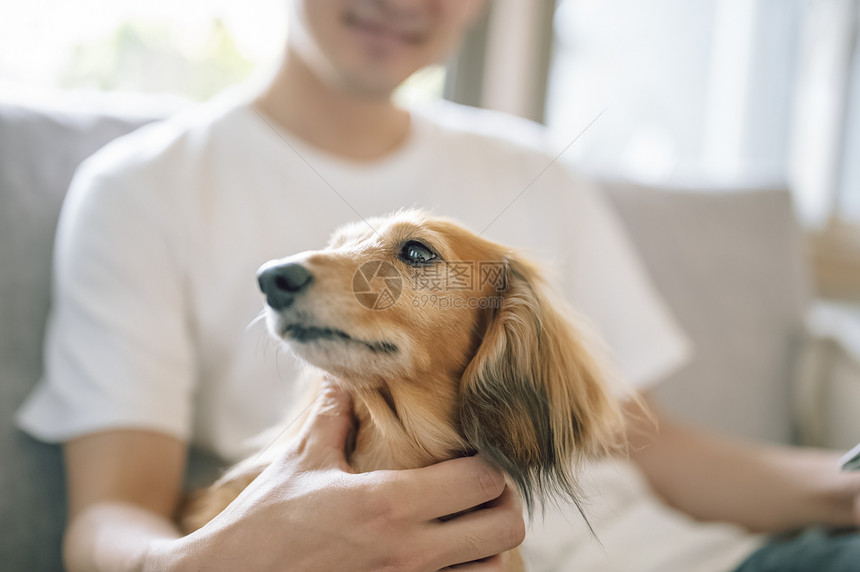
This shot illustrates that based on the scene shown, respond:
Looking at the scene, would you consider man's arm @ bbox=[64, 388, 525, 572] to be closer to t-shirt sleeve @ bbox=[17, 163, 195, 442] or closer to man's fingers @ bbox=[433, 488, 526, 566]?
man's fingers @ bbox=[433, 488, 526, 566]

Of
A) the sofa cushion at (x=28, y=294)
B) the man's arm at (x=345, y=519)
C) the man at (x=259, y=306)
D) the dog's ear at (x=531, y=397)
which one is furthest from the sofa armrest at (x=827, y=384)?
the sofa cushion at (x=28, y=294)

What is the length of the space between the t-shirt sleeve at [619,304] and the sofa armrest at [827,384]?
2.29ft

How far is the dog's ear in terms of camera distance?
0.66 m

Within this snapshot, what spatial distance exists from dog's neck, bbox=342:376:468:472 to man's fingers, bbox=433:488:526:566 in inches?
2.7

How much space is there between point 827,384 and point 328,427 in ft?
5.38

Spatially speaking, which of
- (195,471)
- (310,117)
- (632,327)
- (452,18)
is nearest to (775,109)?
(632,327)

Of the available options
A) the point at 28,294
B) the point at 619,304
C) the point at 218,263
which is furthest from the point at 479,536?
the point at 28,294

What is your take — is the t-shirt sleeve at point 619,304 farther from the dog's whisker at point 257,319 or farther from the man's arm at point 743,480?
the dog's whisker at point 257,319

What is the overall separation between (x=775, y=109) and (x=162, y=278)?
9.64 ft

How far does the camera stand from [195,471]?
114 centimetres

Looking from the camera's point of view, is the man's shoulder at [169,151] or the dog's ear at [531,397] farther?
the man's shoulder at [169,151]

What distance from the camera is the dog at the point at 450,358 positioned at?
609mm

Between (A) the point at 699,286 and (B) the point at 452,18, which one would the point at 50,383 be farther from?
(A) the point at 699,286

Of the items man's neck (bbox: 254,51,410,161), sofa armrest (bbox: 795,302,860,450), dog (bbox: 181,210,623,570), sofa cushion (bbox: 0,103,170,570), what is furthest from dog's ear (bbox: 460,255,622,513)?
sofa armrest (bbox: 795,302,860,450)
